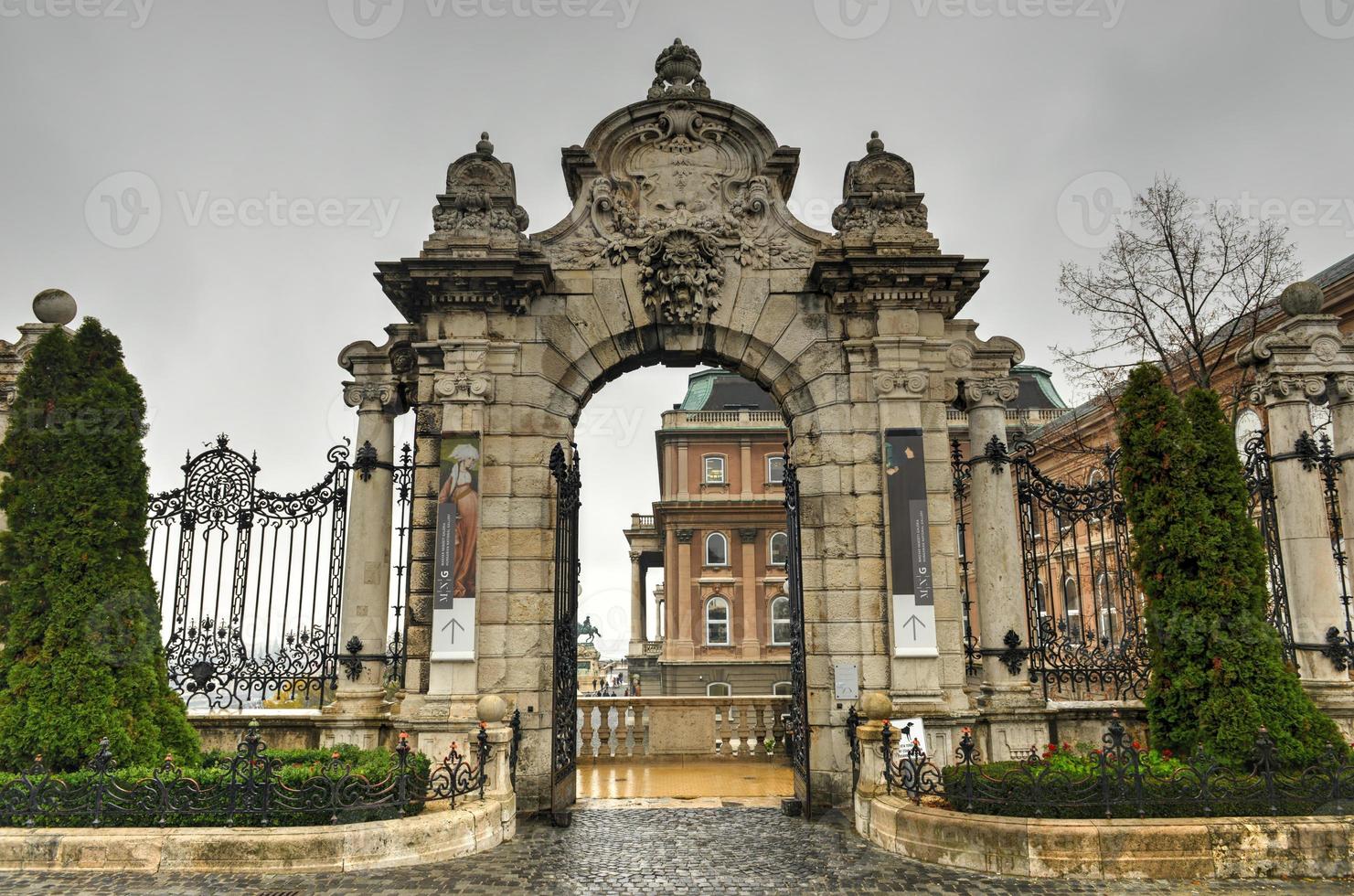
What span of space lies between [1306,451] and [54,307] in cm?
1640

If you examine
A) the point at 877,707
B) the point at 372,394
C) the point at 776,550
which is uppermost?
the point at 776,550

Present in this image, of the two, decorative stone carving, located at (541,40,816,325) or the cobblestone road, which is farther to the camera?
decorative stone carving, located at (541,40,816,325)

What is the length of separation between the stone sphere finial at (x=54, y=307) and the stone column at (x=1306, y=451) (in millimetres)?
15869

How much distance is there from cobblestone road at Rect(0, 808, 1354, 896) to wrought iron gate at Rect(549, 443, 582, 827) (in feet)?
3.68

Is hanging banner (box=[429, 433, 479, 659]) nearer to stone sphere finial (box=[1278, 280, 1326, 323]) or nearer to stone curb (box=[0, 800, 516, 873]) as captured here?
stone curb (box=[0, 800, 516, 873])

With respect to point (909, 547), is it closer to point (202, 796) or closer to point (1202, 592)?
point (1202, 592)

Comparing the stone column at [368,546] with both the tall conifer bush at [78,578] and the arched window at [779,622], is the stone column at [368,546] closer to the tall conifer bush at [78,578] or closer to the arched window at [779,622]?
the tall conifer bush at [78,578]

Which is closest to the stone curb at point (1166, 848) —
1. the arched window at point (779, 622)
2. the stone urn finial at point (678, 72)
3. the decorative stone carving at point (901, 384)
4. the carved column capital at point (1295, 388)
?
the decorative stone carving at point (901, 384)

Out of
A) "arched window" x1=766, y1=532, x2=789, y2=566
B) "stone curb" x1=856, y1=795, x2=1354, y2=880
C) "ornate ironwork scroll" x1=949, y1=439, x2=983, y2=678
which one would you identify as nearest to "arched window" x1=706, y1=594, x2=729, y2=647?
"arched window" x1=766, y1=532, x2=789, y2=566

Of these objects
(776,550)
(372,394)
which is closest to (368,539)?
(372,394)

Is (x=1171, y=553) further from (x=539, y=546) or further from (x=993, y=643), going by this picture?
(x=539, y=546)

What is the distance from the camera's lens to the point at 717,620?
135 ft

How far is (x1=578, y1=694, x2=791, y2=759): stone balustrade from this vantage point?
15.8 metres

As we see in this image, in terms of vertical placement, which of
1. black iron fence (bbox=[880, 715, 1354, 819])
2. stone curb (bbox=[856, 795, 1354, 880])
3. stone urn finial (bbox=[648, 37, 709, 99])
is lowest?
stone curb (bbox=[856, 795, 1354, 880])
